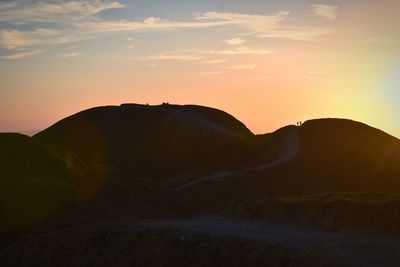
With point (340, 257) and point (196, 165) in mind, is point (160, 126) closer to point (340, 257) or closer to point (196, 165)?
point (196, 165)

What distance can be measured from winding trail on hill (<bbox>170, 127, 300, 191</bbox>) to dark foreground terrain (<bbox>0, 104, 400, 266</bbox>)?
30cm

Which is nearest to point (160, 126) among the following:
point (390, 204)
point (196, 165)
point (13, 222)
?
point (196, 165)

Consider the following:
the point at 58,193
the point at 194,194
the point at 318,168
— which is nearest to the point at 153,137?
the point at 318,168

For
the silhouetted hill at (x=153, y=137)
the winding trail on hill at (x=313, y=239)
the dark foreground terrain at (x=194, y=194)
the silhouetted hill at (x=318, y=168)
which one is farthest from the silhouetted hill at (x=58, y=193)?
the silhouetted hill at (x=153, y=137)

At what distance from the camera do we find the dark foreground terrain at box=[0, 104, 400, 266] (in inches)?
746

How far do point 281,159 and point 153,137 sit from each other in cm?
2861

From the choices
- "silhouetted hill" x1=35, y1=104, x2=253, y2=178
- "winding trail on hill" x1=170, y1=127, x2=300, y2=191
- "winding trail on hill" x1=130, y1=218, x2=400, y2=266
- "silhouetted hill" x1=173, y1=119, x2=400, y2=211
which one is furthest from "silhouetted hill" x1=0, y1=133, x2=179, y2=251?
"silhouetted hill" x1=35, y1=104, x2=253, y2=178

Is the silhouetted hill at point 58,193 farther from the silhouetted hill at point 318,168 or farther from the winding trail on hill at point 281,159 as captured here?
the winding trail on hill at point 281,159

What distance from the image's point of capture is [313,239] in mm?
18875

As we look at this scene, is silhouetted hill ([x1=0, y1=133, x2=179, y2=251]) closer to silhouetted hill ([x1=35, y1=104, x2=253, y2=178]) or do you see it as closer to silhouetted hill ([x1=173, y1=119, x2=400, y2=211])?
silhouetted hill ([x1=173, y1=119, x2=400, y2=211])

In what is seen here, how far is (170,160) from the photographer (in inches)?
3250

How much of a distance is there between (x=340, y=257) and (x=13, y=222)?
762 inches

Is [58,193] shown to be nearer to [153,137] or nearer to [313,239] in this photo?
[313,239]

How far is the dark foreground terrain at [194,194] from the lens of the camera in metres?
18.9
